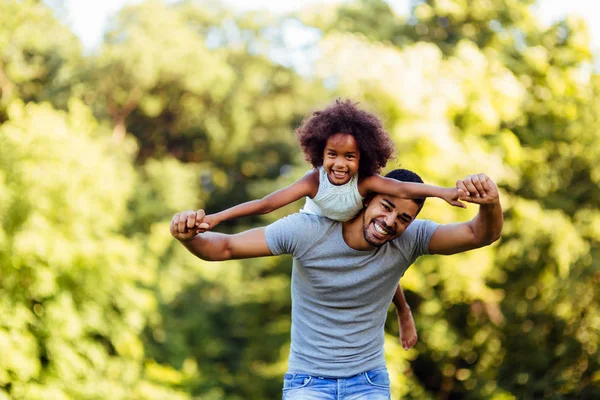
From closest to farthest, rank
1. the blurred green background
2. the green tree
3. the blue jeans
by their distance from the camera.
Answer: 1. the blue jeans
2. the blurred green background
3. the green tree

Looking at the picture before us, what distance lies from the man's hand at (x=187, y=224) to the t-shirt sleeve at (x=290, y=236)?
0.25m

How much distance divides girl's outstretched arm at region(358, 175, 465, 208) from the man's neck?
100mm

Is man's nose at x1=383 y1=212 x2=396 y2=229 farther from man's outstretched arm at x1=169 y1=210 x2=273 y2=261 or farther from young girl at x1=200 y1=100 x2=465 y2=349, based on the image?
man's outstretched arm at x1=169 y1=210 x2=273 y2=261

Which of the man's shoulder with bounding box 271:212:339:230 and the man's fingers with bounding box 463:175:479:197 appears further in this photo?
the man's shoulder with bounding box 271:212:339:230

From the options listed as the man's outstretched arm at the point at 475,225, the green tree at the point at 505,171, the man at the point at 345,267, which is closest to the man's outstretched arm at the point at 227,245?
the man at the point at 345,267

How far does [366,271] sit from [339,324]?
21 centimetres

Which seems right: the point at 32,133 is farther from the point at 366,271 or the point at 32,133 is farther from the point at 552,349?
the point at 366,271

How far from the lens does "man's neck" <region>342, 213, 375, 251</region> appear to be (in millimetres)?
2893

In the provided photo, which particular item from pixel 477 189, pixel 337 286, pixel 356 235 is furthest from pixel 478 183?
pixel 337 286

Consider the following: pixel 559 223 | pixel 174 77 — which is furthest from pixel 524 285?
pixel 174 77

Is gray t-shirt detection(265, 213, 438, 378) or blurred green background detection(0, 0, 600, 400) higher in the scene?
blurred green background detection(0, 0, 600, 400)

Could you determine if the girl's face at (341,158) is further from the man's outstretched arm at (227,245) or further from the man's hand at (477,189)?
the man's hand at (477,189)

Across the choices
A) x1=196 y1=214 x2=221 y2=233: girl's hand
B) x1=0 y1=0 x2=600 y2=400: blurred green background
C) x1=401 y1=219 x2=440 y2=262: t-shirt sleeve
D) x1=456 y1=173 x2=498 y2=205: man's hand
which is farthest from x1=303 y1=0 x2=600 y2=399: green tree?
x1=196 y1=214 x2=221 y2=233: girl's hand

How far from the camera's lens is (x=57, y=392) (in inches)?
379
